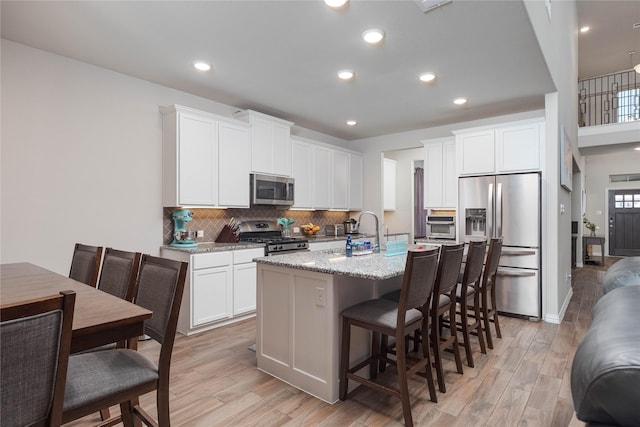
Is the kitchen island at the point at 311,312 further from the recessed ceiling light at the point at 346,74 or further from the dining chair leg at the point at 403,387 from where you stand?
the recessed ceiling light at the point at 346,74

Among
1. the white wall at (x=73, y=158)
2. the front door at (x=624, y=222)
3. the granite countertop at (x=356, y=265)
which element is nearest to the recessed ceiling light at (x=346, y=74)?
the granite countertop at (x=356, y=265)

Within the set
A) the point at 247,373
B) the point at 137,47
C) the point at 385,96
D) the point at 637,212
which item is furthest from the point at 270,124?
the point at 637,212

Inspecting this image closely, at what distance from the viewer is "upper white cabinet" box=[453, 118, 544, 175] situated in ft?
13.8

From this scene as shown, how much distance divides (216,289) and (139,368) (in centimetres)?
227

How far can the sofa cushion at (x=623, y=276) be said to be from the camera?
5.56 feet

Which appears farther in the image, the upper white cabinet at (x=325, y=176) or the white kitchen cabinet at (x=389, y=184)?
the white kitchen cabinet at (x=389, y=184)

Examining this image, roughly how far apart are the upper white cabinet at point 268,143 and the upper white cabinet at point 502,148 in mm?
2426

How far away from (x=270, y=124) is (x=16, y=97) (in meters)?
2.63

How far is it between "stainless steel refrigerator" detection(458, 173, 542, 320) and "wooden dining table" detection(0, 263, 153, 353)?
421 cm

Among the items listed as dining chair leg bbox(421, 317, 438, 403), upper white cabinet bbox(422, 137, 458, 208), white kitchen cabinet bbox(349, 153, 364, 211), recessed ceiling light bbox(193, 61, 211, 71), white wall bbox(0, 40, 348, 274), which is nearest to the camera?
dining chair leg bbox(421, 317, 438, 403)

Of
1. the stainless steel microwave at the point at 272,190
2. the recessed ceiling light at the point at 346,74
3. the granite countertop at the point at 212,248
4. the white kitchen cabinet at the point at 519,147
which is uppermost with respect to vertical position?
the recessed ceiling light at the point at 346,74

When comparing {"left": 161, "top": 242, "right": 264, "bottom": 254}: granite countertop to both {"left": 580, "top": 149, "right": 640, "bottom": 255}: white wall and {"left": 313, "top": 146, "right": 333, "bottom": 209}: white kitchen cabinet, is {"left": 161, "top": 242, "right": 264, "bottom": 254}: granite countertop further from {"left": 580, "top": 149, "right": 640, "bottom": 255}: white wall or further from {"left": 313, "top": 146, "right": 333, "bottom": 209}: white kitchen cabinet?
{"left": 580, "top": 149, "right": 640, "bottom": 255}: white wall

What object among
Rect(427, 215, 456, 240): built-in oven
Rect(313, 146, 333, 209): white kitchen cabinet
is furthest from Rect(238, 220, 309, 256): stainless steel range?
Rect(427, 215, 456, 240): built-in oven

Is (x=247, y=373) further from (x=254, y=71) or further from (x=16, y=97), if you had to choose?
(x=16, y=97)
